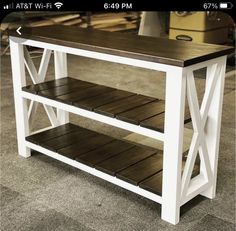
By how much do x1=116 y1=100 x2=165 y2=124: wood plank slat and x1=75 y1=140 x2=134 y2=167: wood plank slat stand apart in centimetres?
37

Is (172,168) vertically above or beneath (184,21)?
beneath

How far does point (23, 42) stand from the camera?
250 centimetres

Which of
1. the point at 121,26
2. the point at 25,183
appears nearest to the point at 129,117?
the point at 25,183

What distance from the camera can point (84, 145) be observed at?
2.57 metres

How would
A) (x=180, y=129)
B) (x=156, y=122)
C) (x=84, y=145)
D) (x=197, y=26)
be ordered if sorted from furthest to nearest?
(x=197, y=26)
(x=84, y=145)
(x=156, y=122)
(x=180, y=129)

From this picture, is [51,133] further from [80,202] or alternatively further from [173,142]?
[173,142]

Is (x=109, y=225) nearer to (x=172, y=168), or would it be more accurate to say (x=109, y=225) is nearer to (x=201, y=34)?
(x=172, y=168)

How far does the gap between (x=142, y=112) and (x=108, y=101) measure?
273 mm

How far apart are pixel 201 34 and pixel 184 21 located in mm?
295

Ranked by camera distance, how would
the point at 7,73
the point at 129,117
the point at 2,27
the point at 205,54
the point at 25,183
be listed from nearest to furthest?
the point at 205,54 < the point at 129,117 < the point at 25,183 < the point at 7,73 < the point at 2,27

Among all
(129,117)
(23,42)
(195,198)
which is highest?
(23,42)

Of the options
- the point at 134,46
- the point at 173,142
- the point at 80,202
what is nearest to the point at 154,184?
the point at 173,142

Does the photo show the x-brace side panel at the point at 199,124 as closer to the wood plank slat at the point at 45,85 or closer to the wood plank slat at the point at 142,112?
the wood plank slat at the point at 142,112

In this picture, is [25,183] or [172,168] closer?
[172,168]
